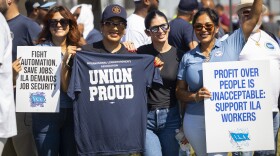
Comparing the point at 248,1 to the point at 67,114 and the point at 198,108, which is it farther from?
the point at 67,114

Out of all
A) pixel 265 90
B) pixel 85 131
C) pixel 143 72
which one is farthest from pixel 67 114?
pixel 265 90

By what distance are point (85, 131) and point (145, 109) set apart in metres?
0.62

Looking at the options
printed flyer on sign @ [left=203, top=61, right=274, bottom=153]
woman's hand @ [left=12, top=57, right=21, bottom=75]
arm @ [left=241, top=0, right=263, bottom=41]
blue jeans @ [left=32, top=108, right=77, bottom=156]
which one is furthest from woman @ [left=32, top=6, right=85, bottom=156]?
arm @ [left=241, top=0, right=263, bottom=41]

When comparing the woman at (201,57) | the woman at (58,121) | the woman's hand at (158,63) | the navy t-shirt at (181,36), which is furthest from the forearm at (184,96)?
the navy t-shirt at (181,36)

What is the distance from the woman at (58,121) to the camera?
26.1 feet

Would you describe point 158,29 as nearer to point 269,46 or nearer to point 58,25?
point 58,25

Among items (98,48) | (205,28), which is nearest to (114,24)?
(98,48)

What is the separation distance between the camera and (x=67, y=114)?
8.01 m

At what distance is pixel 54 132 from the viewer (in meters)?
7.95

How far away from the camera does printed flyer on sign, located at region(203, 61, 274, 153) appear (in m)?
7.65

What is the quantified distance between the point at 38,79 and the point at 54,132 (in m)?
0.57

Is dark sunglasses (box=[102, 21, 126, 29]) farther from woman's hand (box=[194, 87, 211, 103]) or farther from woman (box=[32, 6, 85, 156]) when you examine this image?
woman's hand (box=[194, 87, 211, 103])

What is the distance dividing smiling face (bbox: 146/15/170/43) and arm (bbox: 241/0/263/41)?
0.83 metres

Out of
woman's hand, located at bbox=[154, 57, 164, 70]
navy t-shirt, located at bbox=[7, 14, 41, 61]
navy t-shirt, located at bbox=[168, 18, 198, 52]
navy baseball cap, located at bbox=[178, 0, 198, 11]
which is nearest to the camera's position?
woman's hand, located at bbox=[154, 57, 164, 70]
